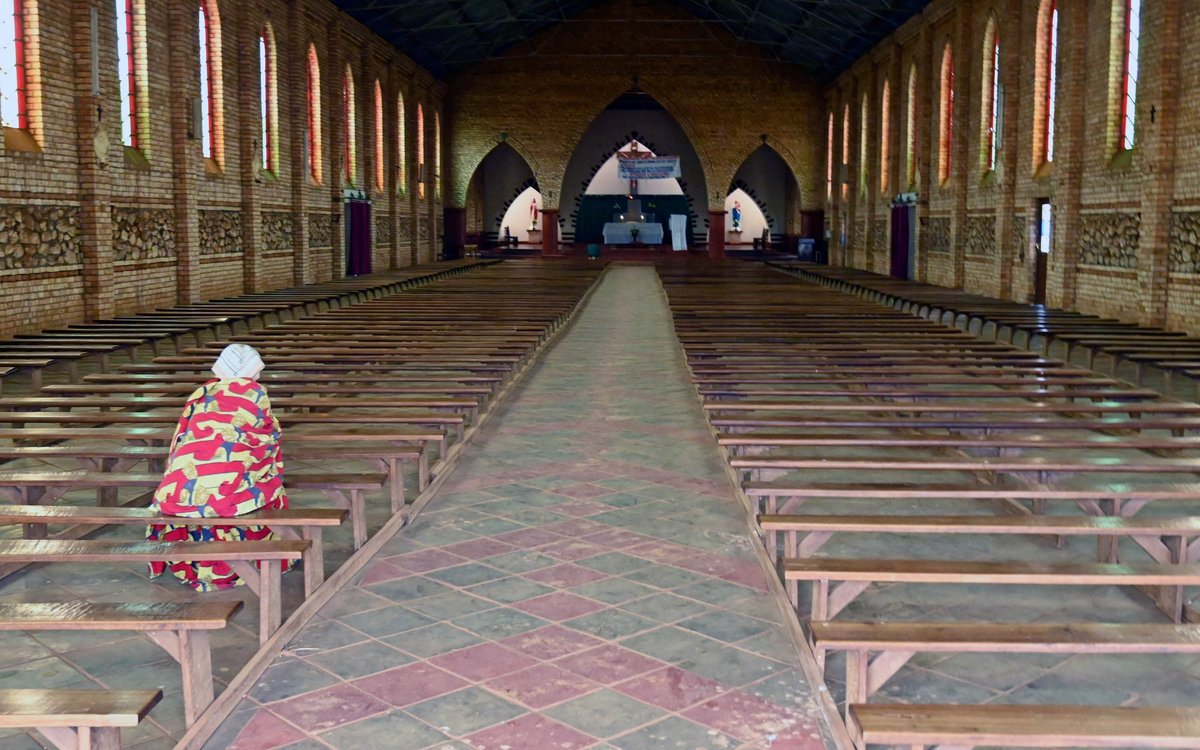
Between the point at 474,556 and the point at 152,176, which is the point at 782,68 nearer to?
the point at 152,176

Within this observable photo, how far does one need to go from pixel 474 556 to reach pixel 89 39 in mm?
10203

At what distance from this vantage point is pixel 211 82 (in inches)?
658

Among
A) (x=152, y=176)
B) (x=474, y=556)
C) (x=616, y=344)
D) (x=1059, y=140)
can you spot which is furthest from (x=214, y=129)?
(x=474, y=556)

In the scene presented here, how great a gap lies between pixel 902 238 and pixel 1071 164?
28.8ft

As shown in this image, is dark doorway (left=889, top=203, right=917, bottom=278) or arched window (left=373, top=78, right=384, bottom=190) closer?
dark doorway (left=889, top=203, right=917, bottom=278)

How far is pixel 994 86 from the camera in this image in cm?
1841

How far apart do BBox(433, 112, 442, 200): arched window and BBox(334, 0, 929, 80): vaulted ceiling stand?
133cm

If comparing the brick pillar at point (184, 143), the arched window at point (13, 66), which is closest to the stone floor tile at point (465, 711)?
the arched window at point (13, 66)

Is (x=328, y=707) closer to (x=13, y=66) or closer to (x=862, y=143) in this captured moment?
(x=13, y=66)

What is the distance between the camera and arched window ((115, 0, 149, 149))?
13922 millimetres

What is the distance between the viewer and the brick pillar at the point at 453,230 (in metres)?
33.3

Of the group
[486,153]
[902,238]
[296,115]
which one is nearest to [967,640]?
[296,115]

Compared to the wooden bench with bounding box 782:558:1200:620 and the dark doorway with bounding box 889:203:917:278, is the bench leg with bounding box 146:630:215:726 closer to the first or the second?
the wooden bench with bounding box 782:558:1200:620

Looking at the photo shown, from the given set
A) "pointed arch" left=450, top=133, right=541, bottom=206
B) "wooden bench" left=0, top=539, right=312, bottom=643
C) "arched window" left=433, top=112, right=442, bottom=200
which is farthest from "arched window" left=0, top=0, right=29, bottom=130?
"pointed arch" left=450, top=133, right=541, bottom=206
